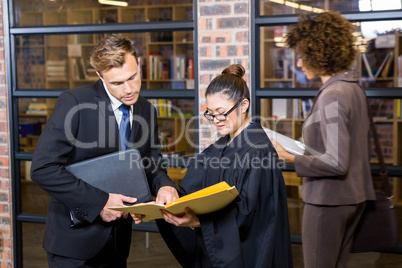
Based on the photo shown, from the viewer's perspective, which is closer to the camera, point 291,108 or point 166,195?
point 166,195

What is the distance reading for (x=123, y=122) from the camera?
2.66 m

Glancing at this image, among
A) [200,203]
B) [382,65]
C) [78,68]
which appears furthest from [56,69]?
[200,203]

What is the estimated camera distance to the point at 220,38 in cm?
350

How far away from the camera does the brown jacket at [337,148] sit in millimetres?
2607

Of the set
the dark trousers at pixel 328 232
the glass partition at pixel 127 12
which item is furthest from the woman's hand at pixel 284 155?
the glass partition at pixel 127 12

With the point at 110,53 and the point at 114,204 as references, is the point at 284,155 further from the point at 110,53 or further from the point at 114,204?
the point at 110,53

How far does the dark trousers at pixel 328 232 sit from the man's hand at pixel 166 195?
2.30 ft

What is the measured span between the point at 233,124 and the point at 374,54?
438 centimetres

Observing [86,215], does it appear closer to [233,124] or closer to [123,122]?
[123,122]

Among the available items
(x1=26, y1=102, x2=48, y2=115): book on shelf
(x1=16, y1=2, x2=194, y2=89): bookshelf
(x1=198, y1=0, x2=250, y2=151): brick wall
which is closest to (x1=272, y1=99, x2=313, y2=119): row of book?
(x1=198, y1=0, x2=250, y2=151): brick wall

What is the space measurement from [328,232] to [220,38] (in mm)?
1466

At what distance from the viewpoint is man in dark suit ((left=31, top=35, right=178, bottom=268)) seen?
243cm

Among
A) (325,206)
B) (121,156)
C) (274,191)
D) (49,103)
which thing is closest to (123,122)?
(121,156)

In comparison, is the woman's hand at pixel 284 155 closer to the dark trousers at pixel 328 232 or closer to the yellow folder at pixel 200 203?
the dark trousers at pixel 328 232
